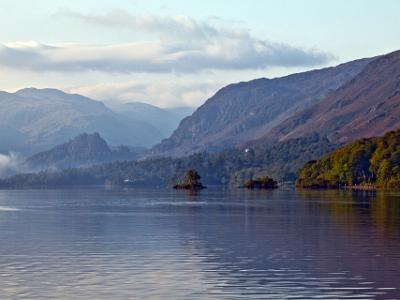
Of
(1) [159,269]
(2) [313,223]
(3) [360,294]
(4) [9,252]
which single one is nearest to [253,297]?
(3) [360,294]

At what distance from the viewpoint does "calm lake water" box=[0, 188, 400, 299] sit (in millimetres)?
66312

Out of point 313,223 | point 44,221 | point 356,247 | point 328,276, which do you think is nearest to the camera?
point 328,276

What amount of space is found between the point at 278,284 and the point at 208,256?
20.3 m

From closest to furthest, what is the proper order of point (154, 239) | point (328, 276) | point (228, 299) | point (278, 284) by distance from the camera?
point (228, 299)
point (278, 284)
point (328, 276)
point (154, 239)

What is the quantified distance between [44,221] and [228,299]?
3618 inches

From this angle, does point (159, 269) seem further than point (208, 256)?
No

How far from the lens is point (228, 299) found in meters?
62.4

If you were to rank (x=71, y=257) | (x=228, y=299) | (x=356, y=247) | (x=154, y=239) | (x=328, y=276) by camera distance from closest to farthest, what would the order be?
(x=228, y=299) < (x=328, y=276) < (x=71, y=257) < (x=356, y=247) < (x=154, y=239)

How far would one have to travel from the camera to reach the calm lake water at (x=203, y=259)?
218 ft

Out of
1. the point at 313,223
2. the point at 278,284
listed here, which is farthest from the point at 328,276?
the point at 313,223

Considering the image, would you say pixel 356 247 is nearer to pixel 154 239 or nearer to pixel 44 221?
pixel 154 239

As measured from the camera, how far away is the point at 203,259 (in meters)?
85.6

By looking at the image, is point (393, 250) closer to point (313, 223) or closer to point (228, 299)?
point (228, 299)

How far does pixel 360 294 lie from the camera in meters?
64.4
